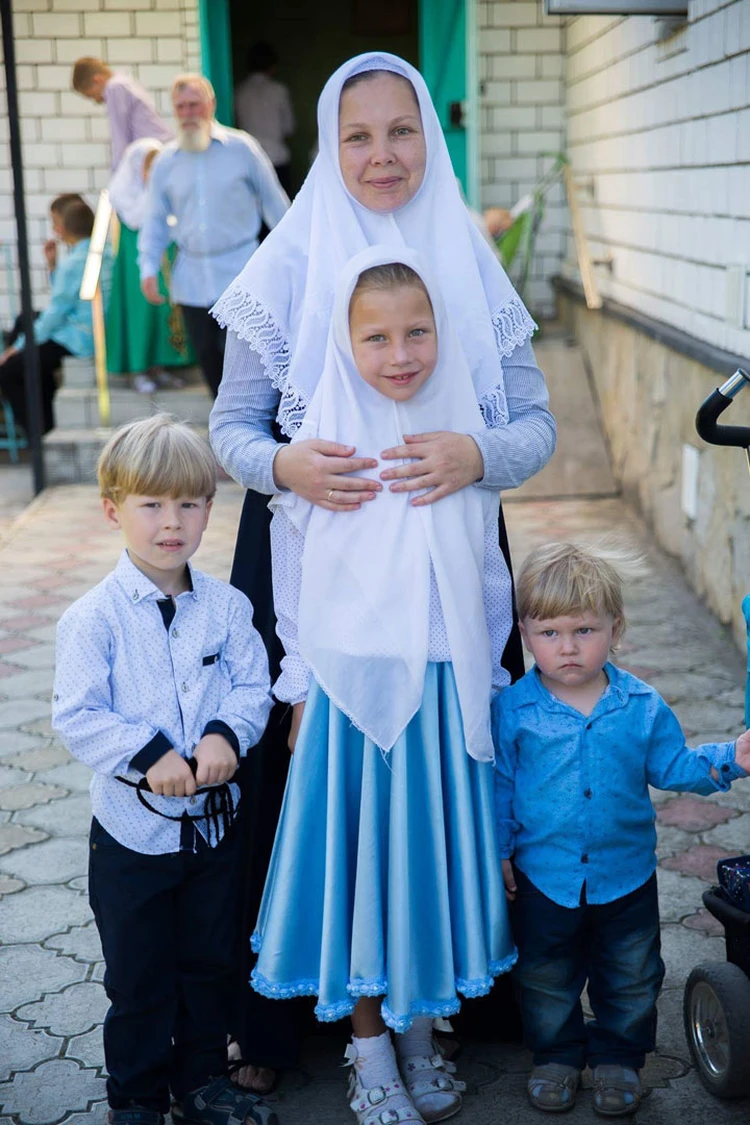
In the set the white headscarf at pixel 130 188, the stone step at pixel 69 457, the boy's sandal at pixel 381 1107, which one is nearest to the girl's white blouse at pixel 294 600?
the boy's sandal at pixel 381 1107

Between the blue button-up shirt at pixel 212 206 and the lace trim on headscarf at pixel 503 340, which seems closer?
the lace trim on headscarf at pixel 503 340

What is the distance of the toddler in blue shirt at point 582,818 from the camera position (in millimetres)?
2264

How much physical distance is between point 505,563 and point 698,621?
3.12 metres

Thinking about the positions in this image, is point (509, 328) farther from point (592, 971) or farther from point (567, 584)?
point (592, 971)

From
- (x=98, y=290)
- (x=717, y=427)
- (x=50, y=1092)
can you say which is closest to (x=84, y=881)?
(x=50, y=1092)

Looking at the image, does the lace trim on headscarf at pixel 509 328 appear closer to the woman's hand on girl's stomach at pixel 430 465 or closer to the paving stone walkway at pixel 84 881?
the woman's hand on girl's stomach at pixel 430 465

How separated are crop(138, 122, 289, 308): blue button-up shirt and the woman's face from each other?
15.4 feet

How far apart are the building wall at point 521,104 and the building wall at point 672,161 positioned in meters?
0.55

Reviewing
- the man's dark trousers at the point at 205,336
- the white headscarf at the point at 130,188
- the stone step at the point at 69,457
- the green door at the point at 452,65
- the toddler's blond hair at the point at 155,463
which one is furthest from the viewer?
the green door at the point at 452,65

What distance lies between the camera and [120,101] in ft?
26.5

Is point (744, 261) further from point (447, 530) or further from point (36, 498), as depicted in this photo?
point (36, 498)

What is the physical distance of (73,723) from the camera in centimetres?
208

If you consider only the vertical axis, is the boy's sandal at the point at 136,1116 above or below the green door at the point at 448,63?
below

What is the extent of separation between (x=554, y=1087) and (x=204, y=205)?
5383mm
